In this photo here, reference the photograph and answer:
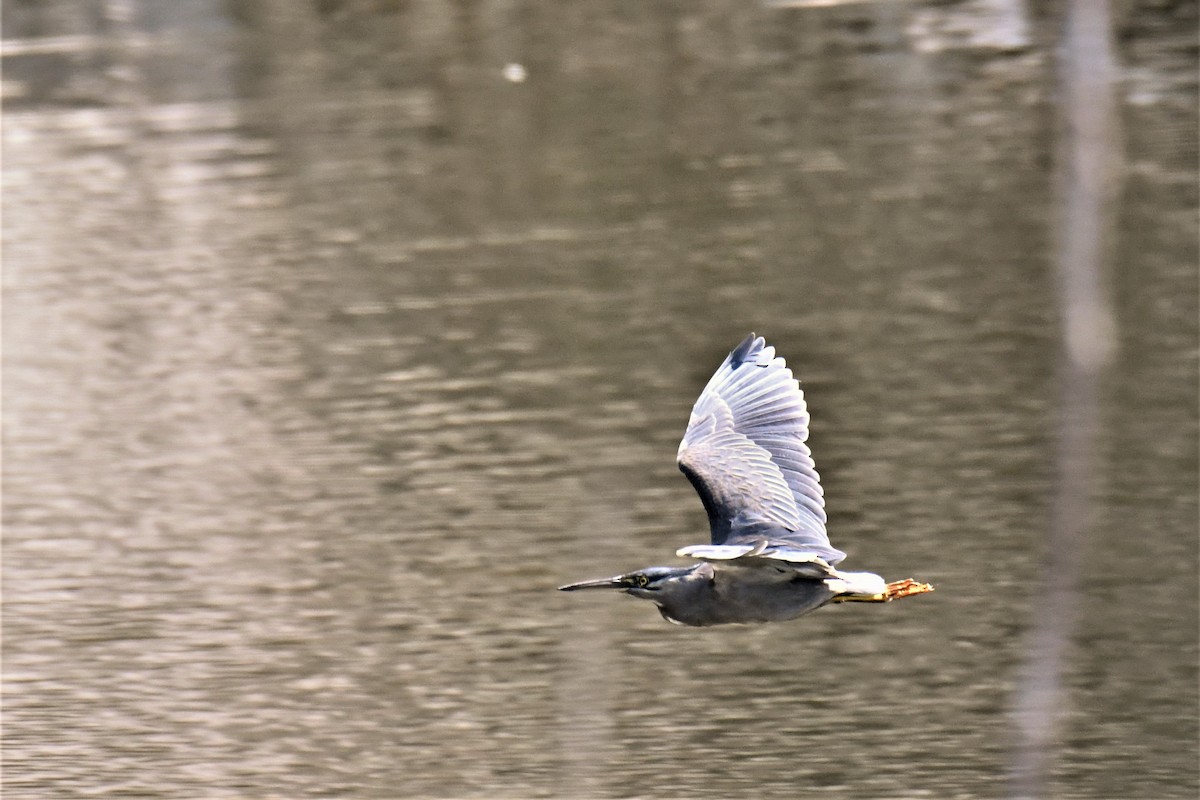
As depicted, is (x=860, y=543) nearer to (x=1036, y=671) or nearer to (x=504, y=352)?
(x=504, y=352)

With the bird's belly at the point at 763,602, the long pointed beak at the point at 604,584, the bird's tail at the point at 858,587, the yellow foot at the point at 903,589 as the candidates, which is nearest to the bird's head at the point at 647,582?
the long pointed beak at the point at 604,584

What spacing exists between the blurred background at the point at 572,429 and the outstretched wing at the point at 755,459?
1234mm

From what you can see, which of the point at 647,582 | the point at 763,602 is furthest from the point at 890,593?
the point at 647,582

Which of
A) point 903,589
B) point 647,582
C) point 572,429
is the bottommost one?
point 572,429

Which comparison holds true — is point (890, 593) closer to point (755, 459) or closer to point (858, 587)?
point (858, 587)

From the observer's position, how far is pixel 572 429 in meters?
14.3

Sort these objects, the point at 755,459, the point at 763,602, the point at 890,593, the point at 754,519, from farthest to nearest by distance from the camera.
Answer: the point at 755,459, the point at 754,519, the point at 890,593, the point at 763,602

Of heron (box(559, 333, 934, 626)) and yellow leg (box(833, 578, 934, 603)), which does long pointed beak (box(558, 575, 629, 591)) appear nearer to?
heron (box(559, 333, 934, 626))

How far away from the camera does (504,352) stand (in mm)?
16391

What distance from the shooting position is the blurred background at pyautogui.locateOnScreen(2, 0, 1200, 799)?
10008 millimetres

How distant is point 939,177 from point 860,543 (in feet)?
32.7

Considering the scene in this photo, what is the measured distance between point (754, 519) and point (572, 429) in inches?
263

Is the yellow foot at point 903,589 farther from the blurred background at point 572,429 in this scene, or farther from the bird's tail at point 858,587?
the blurred background at point 572,429

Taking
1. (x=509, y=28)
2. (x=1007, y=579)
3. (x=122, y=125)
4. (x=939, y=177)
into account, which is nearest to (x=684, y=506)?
(x=1007, y=579)
